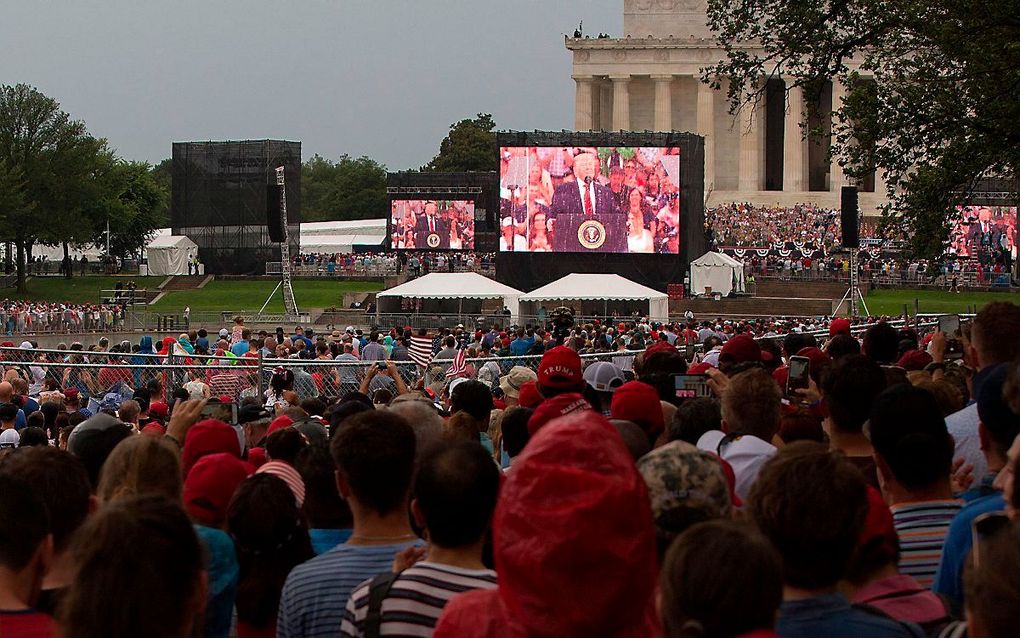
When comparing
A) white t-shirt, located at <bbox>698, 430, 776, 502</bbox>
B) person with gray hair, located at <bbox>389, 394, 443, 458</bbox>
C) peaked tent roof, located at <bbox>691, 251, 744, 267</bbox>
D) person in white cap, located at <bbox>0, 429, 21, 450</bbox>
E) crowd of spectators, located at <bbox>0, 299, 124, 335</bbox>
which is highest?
peaked tent roof, located at <bbox>691, 251, 744, 267</bbox>

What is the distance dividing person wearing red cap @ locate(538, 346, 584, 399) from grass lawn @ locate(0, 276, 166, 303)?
212 feet

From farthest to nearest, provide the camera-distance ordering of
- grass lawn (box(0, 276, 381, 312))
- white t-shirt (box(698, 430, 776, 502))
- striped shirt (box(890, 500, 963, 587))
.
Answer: grass lawn (box(0, 276, 381, 312)) → white t-shirt (box(698, 430, 776, 502)) → striped shirt (box(890, 500, 963, 587))

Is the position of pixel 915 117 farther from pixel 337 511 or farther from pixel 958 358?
pixel 337 511

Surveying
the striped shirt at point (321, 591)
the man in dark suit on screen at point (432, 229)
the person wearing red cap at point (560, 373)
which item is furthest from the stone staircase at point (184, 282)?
the striped shirt at point (321, 591)

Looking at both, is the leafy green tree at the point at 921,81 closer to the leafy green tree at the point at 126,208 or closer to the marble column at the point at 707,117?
the leafy green tree at the point at 126,208

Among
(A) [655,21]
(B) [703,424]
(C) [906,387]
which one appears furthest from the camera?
(A) [655,21]

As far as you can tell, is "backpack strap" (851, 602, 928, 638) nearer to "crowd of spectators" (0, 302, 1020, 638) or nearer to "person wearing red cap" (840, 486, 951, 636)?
"crowd of spectators" (0, 302, 1020, 638)

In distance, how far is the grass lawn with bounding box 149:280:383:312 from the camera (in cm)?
6306

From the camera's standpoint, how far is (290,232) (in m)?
75.9

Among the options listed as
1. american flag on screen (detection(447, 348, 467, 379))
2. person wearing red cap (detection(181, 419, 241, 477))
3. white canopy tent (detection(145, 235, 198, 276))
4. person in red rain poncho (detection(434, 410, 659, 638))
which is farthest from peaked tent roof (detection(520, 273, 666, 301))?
person in red rain poncho (detection(434, 410, 659, 638))

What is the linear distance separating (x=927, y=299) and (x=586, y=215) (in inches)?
548

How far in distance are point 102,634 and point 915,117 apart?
15627 mm

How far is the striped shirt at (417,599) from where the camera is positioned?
4254 millimetres

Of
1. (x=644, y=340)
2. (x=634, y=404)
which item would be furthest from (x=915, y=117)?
(x=644, y=340)
